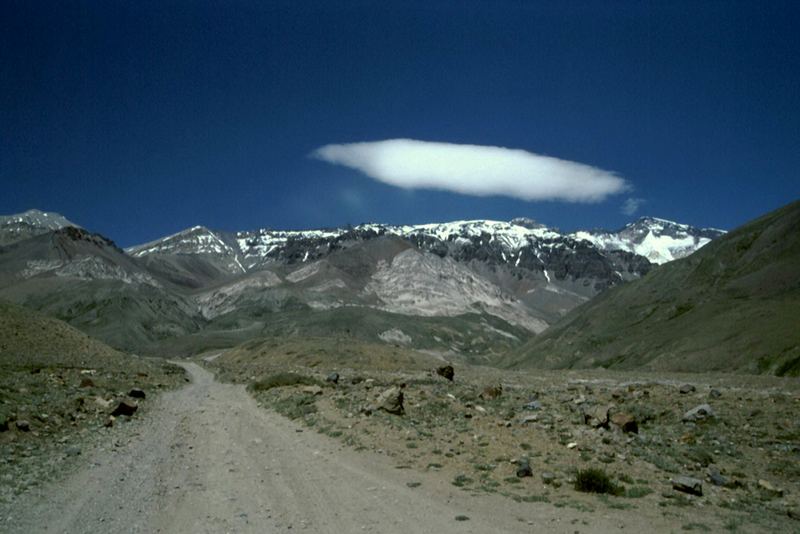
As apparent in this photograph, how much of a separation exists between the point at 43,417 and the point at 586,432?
66.9 feet

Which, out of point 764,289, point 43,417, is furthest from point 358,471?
point 764,289

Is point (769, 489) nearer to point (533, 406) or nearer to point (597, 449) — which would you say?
point (597, 449)

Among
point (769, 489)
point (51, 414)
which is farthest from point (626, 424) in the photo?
point (51, 414)

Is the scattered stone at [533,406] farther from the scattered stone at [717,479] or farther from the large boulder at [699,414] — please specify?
the scattered stone at [717,479]

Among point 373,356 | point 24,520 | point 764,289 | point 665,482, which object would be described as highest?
point 764,289

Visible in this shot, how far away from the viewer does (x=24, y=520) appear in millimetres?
13125

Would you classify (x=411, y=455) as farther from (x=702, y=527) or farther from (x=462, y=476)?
(x=702, y=527)

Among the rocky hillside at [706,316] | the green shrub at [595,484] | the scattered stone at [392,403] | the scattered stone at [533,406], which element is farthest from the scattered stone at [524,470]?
the rocky hillside at [706,316]

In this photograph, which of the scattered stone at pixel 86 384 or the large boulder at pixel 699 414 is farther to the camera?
the scattered stone at pixel 86 384

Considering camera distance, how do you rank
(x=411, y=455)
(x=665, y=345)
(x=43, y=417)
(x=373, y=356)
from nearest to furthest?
(x=411, y=455) < (x=43, y=417) < (x=665, y=345) < (x=373, y=356)

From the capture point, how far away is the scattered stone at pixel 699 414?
2758 centimetres

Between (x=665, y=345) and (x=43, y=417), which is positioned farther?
(x=665, y=345)

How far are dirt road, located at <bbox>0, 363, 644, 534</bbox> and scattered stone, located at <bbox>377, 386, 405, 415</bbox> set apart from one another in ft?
14.6

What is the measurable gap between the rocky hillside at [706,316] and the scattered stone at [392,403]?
58.2m
